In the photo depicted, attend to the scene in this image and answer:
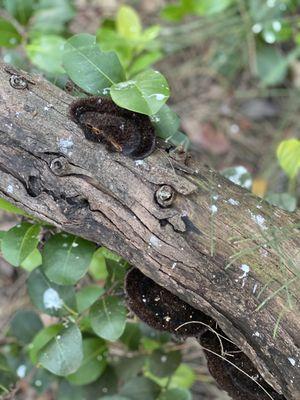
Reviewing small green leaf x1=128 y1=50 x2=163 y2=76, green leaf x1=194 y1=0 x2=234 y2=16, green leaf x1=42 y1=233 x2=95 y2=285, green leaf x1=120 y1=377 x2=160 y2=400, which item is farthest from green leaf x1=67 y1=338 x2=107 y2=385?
green leaf x1=194 y1=0 x2=234 y2=16

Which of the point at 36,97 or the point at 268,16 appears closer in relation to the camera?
the point at 36,97

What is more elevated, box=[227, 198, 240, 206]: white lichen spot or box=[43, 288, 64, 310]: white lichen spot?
box=[227, 198, 240, 206]: white lichen spot

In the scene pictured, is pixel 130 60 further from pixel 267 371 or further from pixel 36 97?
pixel 267 371

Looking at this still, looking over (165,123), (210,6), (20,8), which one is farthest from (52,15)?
(165,123)

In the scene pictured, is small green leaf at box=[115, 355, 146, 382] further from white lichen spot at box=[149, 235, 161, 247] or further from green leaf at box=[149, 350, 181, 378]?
white lichen spot at box=[149, 235, 161, 247]

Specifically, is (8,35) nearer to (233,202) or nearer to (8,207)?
(8,207)

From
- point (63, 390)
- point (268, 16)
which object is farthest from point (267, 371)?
point (268, 16)
